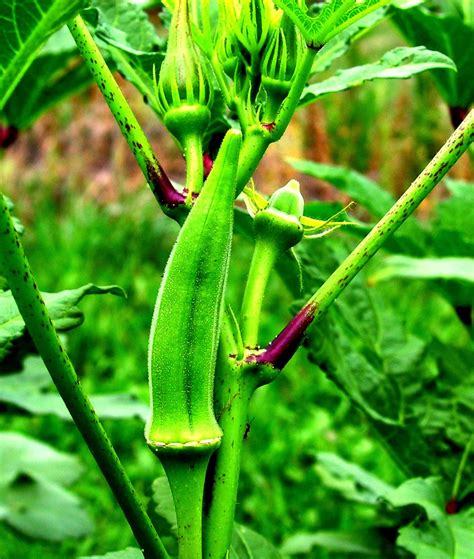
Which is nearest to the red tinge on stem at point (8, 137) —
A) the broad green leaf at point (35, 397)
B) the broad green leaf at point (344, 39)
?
the broad green leaf at point (35, 397)

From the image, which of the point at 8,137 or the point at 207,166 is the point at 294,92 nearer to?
the point at 207,166

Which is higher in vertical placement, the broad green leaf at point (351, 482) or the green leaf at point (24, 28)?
the green leaf at point (24, 28)

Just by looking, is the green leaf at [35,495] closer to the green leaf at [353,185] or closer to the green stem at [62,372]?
the green leaf at [353,185]

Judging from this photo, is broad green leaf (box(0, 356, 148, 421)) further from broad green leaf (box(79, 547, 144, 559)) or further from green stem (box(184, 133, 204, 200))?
green stem (box(184, 133, 204, 200))

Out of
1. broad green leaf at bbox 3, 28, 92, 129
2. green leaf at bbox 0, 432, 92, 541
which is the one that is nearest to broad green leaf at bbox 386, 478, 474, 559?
broad green leaf at bbox 3, 28, 92, 129

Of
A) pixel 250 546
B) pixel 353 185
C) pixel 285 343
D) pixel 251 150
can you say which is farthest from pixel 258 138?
pixel 353 185

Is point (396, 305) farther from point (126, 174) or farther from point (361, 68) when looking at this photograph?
point (361, 68)

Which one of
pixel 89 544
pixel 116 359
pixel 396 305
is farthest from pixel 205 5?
pixel 396 305
